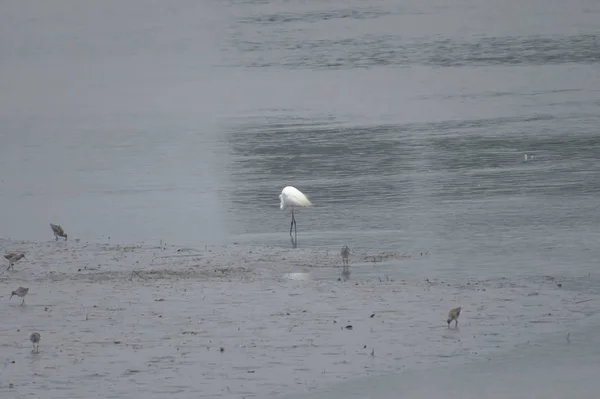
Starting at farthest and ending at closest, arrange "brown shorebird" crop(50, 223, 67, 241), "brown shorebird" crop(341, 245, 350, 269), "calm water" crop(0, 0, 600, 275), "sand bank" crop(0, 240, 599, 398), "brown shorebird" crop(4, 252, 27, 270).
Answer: "calm water" crop(0, 0, 600, 275)
"brown shorebird" crop(50, 223, 67, 241)
"brown shorebird" crop(4, 252, 27, 270)
"brown shorebird" crop(341, 245, 350, 269)
"sand bank" crop(0, 240, 599, 398)

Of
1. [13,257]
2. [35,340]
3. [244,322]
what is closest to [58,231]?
[13,257]

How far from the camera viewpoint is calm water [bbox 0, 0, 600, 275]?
17562 millimetres

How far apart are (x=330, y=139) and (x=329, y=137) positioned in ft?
0.84

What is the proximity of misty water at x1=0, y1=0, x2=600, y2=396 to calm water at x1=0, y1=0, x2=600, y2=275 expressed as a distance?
59 millimetres

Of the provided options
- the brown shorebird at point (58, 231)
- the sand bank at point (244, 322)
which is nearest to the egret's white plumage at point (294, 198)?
the sand bank at point (244, 322)

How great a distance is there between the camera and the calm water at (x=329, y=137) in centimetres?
1756

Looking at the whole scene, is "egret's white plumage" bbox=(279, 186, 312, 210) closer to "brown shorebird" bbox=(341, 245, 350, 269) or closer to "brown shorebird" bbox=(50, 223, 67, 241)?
"brown shorebird" bbox=(341, 245, 350, 269)

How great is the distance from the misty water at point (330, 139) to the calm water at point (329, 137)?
0.06m

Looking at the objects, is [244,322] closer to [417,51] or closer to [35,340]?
[35,340]

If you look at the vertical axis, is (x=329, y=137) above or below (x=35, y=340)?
above

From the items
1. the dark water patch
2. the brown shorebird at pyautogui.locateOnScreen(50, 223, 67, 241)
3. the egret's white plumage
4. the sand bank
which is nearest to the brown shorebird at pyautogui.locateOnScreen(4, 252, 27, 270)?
the sand bank

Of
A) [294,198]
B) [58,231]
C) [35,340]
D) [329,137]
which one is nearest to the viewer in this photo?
[35,340]

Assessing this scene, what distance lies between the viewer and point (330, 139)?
25156mm

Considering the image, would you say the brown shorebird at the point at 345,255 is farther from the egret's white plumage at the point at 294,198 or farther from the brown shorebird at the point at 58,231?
the brown shorebird at the point at 58,231
